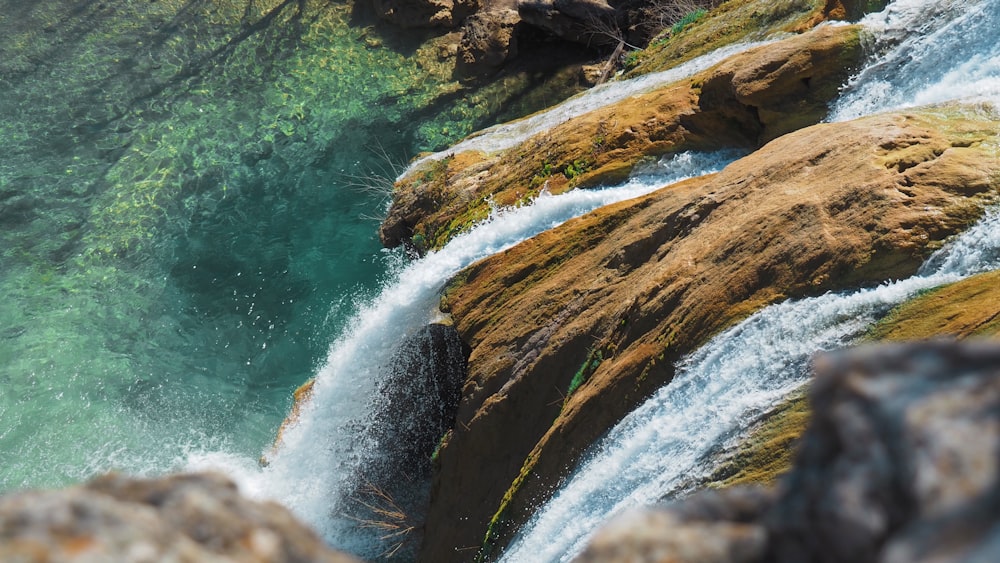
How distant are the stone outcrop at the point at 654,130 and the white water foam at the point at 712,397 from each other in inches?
143

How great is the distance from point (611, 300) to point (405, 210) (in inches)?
232

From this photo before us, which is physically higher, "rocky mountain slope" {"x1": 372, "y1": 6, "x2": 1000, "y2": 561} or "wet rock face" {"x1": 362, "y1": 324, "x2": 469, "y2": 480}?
"rocky mountain slope" {"x1": 372, "y1": 6, "x2": 1000, "y2": 561}

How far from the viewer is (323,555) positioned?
1.85 m

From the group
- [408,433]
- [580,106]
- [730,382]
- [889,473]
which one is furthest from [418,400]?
[889,473]

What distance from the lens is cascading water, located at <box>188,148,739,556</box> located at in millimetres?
10430

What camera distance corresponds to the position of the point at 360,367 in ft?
37.6

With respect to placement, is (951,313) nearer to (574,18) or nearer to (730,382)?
(730,382)

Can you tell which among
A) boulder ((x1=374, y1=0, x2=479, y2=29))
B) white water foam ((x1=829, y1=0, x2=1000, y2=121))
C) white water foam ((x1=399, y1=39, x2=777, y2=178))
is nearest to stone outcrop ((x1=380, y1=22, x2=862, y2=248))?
white water foam ((x1=829, y1=0, x2=1000, y2=121))

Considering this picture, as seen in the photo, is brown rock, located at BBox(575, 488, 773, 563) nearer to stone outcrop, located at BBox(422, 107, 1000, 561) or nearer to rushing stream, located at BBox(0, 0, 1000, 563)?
rushing stream, located at BBox(0, 0, 1000, 563)

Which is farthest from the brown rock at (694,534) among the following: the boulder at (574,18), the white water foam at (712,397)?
the boulder at (574,18)

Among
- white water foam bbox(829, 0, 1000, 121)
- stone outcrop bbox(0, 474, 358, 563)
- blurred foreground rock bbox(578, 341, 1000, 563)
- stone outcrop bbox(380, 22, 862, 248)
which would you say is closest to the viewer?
blurred foreground rock bbox(578, 341, 1000, 563)

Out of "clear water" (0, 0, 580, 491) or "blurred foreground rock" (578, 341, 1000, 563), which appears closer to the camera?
"blurred foreground rock" (578, 341, 1000, 563)

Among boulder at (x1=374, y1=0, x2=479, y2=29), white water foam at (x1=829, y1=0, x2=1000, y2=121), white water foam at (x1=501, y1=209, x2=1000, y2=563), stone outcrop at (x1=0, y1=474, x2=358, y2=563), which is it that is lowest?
white water foam at (x1=501, y1=209, x2=1000, y2=563)

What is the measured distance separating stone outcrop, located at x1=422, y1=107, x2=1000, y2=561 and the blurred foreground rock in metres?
5.30
